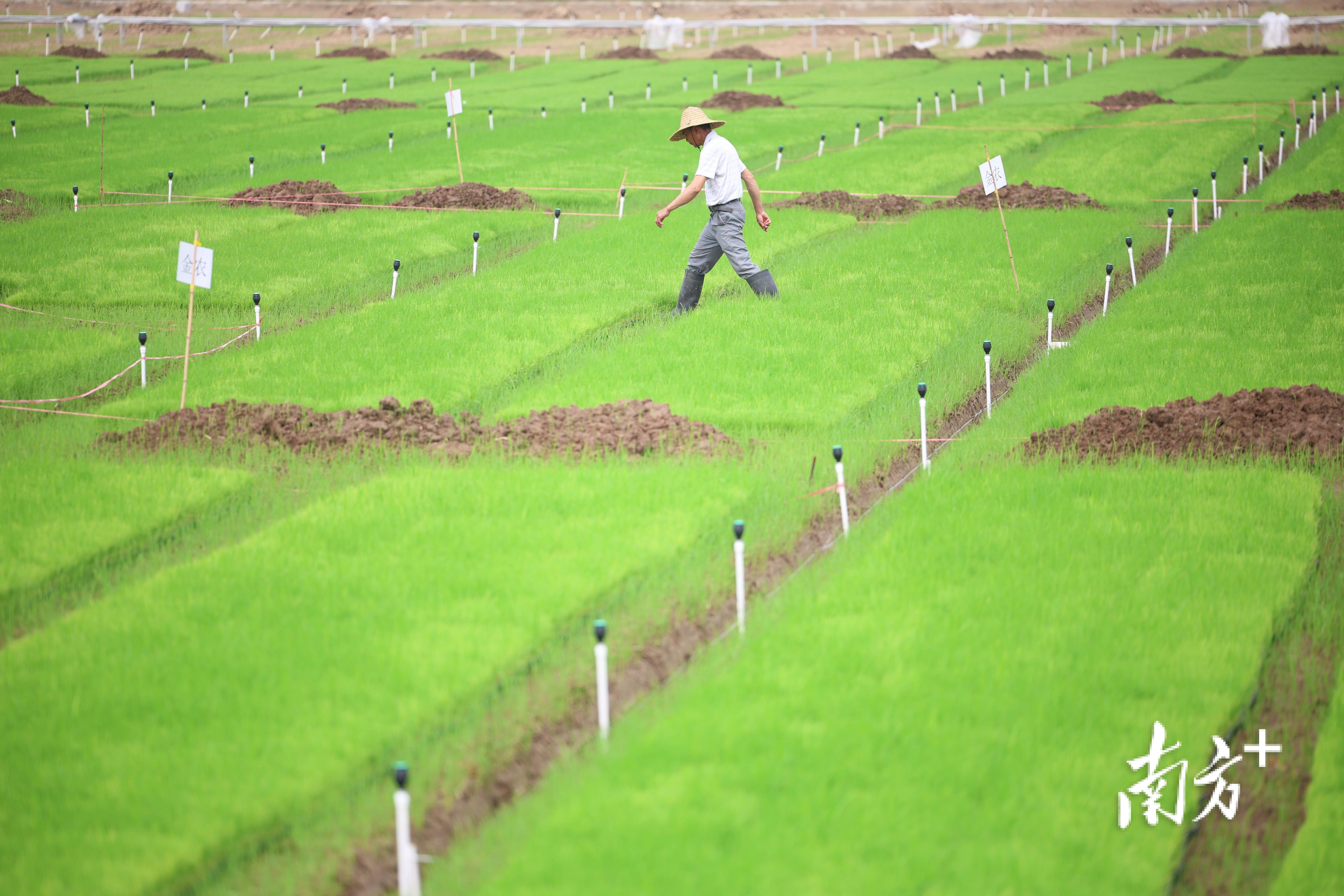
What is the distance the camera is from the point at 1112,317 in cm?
1333

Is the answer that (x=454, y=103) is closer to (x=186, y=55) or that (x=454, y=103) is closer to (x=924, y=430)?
(x=924, y=430)

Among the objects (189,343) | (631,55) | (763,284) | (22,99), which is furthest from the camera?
(631,55)

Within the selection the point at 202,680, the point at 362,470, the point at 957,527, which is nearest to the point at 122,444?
the point at 362,470

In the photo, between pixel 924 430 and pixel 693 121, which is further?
pixel 693 121

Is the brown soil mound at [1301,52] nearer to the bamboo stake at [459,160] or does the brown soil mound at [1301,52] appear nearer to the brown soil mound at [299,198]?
the bamboo stake at [459,160]

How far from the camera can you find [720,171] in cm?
1280

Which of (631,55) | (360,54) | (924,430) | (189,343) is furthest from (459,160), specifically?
(360,54)

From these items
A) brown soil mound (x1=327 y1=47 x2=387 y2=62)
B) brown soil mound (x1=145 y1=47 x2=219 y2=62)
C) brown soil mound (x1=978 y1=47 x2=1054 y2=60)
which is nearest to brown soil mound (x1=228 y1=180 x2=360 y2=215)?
brown soil mound (x1=327 y1=47 x2=387 y2=62)

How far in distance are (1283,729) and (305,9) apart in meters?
66.4

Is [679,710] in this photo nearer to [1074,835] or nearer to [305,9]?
[1074,835]

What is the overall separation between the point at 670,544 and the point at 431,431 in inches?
116

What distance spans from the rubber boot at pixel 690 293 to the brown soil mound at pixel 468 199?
24.9 ft

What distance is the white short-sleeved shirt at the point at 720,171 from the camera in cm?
1270

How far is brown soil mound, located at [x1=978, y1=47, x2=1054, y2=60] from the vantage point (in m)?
49.6
